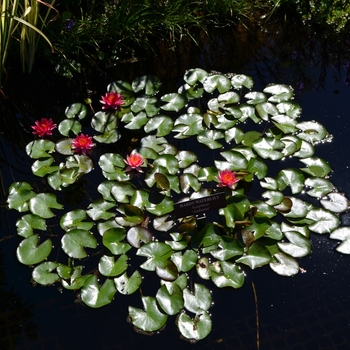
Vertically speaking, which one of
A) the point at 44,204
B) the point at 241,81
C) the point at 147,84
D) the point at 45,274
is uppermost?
the point at 241,81

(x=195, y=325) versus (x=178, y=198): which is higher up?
(x=178, y=198)

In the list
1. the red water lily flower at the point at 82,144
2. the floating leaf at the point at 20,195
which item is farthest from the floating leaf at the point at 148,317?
the red water lily flower at the point at 82,144

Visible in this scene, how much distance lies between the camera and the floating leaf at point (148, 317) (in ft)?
6.43

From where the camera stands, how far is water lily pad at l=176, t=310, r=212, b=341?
194cm

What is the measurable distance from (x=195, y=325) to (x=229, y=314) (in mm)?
158

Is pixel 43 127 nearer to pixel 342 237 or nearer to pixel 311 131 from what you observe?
pixel 311 131

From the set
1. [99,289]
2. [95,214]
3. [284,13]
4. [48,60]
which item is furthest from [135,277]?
[284,13]

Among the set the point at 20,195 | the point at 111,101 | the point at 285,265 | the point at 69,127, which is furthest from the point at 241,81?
the point at 20,195

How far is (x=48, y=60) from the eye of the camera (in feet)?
10.6

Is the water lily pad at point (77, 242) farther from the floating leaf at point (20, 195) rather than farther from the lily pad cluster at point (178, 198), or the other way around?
the floating leaf at point (20, 195)

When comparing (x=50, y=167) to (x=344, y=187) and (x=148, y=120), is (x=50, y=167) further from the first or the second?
(x=344, y=187)

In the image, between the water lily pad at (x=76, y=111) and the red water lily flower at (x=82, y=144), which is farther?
the water lily pad at (x=76, y=111)

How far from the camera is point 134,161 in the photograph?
246cm

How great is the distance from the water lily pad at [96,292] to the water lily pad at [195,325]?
0.30 m
